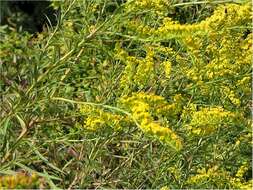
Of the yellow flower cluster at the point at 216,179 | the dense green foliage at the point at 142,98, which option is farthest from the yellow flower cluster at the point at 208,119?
the yellow flower cluster at the point at 216,179

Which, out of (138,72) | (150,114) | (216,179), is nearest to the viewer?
(150,114)

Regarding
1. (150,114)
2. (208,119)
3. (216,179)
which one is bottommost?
(216,179)

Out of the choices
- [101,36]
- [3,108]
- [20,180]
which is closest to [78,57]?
[101,36]

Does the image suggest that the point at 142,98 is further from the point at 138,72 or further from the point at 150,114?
the point at 138,72

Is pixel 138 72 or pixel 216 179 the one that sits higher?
pixel 138 72

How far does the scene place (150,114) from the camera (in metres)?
1.97

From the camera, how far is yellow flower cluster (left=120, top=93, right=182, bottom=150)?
1754mm

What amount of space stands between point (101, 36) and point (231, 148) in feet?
3.35

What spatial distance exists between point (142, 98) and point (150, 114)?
0.08 m

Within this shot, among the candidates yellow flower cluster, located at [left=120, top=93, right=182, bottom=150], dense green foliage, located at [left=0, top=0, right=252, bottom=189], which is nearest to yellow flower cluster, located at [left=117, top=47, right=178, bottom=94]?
dense green foliage, located at [left=0, top=0, right=252, bottom=189]

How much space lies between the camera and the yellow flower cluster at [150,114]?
1754mm

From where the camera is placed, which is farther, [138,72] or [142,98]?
[138,72]

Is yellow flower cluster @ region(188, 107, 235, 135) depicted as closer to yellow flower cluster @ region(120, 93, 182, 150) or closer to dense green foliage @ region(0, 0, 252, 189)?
dense green foliage @ region(0, 0, 252, 189)

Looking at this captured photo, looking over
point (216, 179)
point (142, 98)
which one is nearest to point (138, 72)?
point (142, 98)
